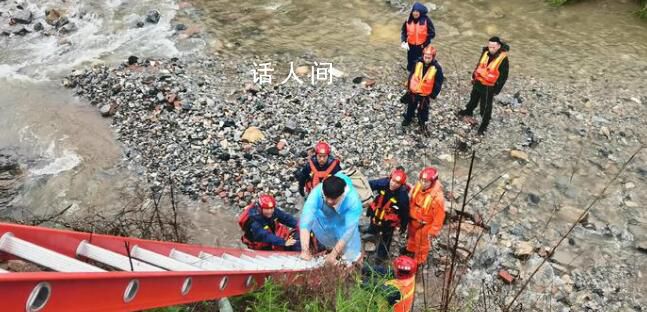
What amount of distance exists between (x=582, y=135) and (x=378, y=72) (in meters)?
3.65

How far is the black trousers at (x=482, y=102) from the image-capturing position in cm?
799

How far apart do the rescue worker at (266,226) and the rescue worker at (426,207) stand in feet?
4.24

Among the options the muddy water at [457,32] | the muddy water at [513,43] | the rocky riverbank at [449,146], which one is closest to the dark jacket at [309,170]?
the rocky riverbank at [449,146]

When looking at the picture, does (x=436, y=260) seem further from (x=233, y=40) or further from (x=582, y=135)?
(x=233, y=40)

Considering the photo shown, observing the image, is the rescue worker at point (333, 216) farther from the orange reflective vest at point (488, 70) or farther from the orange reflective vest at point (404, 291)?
the orange reflective vest at point (488, 70)

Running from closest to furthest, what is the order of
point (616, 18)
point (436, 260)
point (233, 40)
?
point (436, 260), point (233, 40), point (616, 18)

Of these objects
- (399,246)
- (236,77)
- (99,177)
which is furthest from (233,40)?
(399,246)

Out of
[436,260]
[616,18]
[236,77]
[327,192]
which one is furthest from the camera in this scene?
[616,18]

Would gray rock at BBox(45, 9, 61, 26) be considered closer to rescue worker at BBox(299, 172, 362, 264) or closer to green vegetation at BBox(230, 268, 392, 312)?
rescue worker at BBox(299, 172, 362, 264)

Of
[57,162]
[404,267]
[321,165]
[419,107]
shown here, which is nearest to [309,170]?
[321,165]

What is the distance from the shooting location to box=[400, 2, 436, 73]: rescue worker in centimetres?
880

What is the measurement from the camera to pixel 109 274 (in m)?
2.33

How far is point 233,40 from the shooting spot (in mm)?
10992

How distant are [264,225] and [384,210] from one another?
1.30 m
